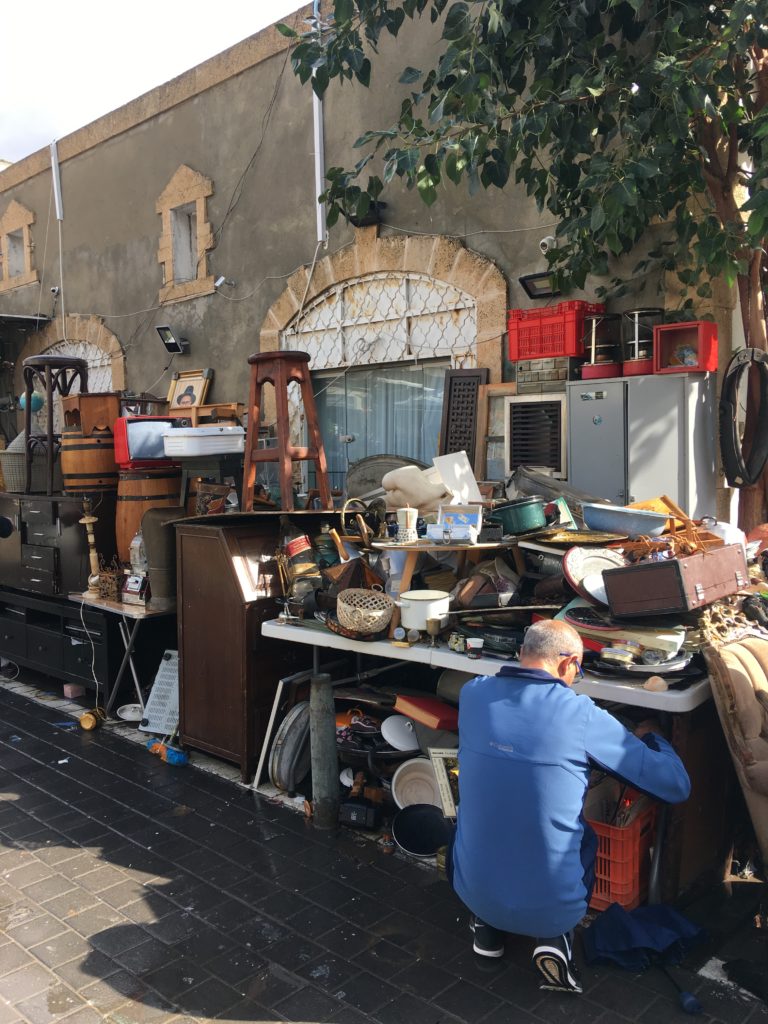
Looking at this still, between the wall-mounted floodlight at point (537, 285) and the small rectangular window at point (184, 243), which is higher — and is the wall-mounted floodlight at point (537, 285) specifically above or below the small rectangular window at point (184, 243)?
below

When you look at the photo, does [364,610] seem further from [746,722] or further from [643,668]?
[746,722]

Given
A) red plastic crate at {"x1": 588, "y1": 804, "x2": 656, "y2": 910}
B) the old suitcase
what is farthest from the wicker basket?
red plastic crate at {"x1": 588, "y1": 804, "x2": 656, "y2": 910}

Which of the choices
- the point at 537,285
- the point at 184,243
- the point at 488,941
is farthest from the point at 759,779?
the point at 184,243

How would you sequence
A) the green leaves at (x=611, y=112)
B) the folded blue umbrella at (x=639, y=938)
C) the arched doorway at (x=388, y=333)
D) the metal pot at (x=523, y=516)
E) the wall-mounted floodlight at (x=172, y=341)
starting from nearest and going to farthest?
the folded blue umbrella at (x=639, y=938) < the green leaves at (x=611, y=112) < the metal pot at (x=523, y=516) < the arched doorway at (x=388, y=333) < the wall-mounted floodlight at (x=172, y=341)

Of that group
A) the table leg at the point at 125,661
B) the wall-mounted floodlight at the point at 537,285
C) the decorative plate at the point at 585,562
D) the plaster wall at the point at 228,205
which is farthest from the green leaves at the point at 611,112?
the table leg at the point at 125,661

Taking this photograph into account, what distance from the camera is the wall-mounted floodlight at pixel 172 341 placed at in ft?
31.0

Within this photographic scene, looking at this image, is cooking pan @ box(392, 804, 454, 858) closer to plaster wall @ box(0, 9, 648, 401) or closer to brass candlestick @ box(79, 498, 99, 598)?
plaster wall @ box(0, 9, 648, 401)

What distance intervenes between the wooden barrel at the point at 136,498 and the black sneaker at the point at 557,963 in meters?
4.67

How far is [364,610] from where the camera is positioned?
463 cm

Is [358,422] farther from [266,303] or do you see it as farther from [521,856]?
[521,856]

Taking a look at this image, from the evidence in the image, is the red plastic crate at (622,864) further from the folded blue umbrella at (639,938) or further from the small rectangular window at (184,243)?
the small rectangular window at (184,243)

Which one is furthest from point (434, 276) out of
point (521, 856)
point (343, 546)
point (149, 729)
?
point (521, 856)

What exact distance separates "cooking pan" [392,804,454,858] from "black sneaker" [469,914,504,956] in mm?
943

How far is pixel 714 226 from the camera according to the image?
4883 millimetres
